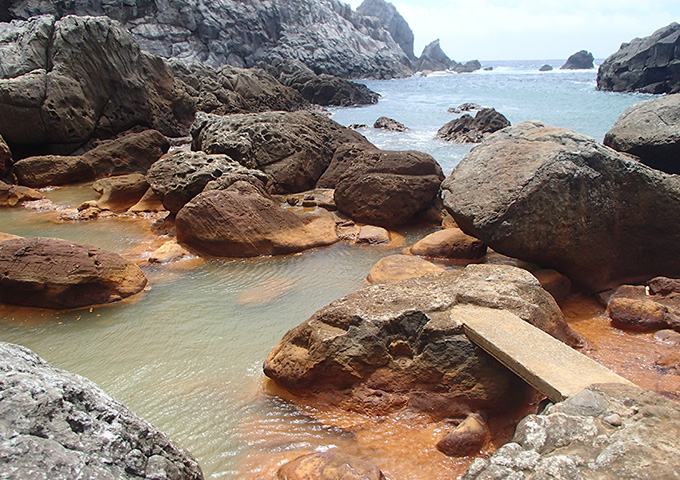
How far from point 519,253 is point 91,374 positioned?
4.50 m

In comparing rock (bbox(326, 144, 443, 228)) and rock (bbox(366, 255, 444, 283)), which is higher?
rock (bbox(326, 144, 443, 228))

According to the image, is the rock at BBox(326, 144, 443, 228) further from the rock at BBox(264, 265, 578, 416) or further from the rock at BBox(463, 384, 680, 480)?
the rock at BBox(463, 384, 680, 480)

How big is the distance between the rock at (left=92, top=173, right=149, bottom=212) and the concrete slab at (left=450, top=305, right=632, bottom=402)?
7.49 meters

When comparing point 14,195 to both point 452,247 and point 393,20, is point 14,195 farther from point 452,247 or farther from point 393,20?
point 393,20

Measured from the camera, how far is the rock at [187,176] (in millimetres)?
7922

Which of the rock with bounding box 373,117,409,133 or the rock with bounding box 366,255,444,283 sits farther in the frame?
the rock with bounding box 373,117,409,133

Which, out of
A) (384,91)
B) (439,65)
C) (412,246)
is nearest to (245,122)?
(412,246)

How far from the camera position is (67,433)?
1451 mm

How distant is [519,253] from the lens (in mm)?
5324

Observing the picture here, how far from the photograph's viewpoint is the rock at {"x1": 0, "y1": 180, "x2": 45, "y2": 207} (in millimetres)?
8951

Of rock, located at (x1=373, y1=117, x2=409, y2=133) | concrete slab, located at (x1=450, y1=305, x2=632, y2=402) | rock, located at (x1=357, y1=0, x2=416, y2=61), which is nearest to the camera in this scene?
concrete slab, located at (x1=450, y1=305, x2=632, y2=402)

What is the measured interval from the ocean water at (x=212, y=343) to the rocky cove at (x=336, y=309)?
2 centimetres

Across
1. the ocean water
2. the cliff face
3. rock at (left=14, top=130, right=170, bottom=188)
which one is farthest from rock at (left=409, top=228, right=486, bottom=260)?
the cliff face

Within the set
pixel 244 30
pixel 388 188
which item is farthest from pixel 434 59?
pixel 388 188
